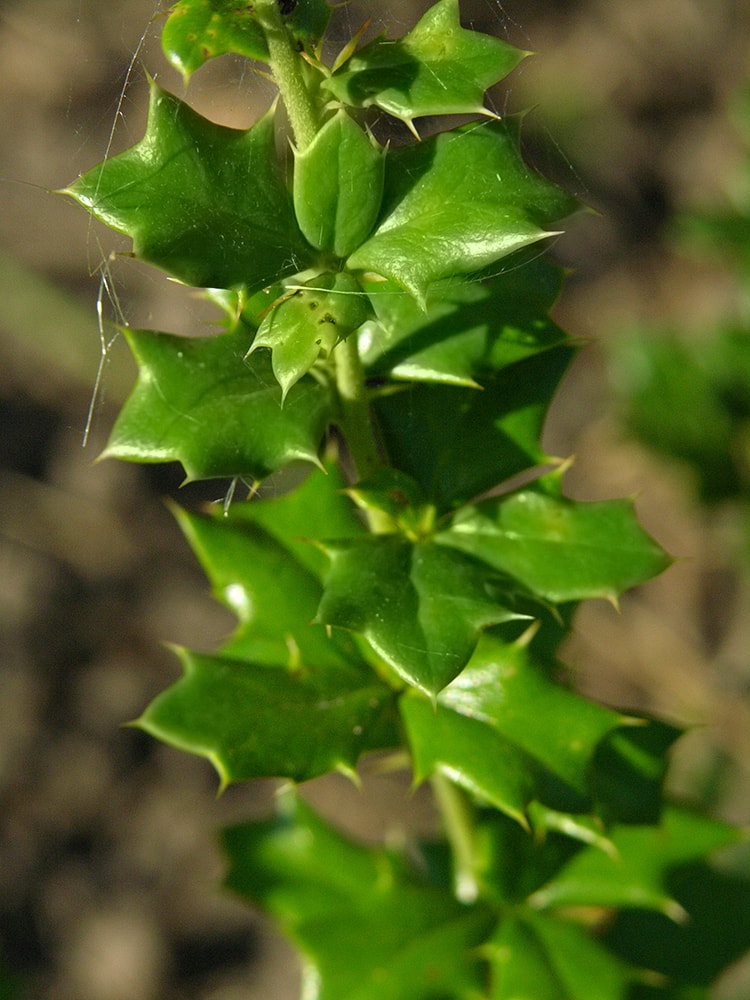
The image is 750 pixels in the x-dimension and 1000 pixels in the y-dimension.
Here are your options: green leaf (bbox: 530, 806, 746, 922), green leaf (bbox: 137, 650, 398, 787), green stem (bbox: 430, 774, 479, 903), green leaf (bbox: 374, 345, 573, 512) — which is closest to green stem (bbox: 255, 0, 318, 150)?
green leaf (bbox: 374, 345, 573, 512)

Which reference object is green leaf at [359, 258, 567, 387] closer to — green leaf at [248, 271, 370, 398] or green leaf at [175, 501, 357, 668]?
green leaf at [248, 271, 370, 398]

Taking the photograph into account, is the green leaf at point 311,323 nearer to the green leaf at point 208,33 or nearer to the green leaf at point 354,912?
the green leaf at point 208,33

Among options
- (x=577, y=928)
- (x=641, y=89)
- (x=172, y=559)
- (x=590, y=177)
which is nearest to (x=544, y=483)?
(x=577, y=928)

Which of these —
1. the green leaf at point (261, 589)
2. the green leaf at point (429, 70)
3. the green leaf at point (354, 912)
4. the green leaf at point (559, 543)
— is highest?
the green leaf at point (429, 70)

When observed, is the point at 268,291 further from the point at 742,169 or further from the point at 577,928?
the point at 742,169

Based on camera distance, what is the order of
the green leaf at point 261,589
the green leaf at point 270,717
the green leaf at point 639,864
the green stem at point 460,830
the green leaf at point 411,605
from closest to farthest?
1. the green leaf at point 411,605
2. the green leaf at point 270,717
3. the green leaf at point 261,589
4. the green stem at point 460,830
5. the green leaf at point 639,864

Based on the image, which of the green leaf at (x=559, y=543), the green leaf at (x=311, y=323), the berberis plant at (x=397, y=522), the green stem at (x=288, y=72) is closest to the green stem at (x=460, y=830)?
the berberis plant at (x=397, y=522)

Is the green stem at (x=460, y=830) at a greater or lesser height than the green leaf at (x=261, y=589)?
lesser

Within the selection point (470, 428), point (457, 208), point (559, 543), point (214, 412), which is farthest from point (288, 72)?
point (559, 543)
